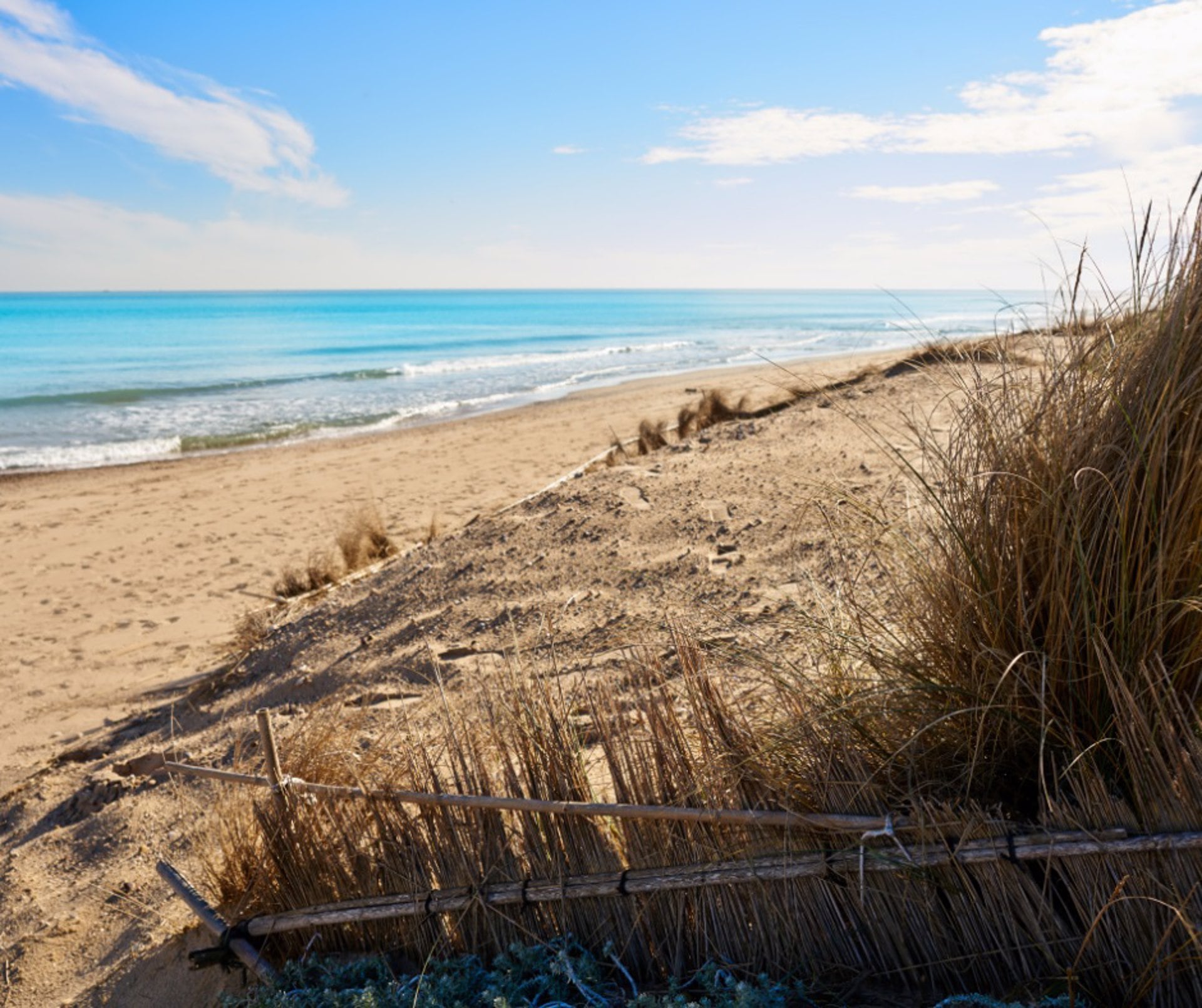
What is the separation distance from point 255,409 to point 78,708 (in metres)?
14.9

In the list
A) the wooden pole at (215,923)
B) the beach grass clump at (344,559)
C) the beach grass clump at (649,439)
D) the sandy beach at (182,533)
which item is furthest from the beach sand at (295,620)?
the beach grass clump at (649,439)

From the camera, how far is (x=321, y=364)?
1186 inches

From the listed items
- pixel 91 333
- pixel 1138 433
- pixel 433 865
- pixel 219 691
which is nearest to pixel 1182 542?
pixel 1138 433

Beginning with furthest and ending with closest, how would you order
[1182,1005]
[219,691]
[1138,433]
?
1. [219,691]
2. [1138,433]
3. [1182,1005]

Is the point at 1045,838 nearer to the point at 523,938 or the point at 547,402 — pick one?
the point at 523,938

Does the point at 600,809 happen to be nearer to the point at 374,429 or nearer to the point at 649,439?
the point at 649,439

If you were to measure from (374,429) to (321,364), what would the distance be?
14.1m

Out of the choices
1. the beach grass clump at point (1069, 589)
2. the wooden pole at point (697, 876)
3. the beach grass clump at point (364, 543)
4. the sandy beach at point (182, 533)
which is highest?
the beach grass clump at point (1069, 589)

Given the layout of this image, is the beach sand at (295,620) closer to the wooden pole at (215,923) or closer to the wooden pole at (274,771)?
the wooden pole at (215,923)

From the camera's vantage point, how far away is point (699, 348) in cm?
3547

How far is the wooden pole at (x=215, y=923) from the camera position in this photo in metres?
2.78

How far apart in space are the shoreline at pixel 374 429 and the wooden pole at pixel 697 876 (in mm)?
6887

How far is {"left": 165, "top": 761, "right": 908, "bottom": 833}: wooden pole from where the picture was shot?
215 cm

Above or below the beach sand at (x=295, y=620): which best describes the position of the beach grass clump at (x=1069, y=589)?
above
